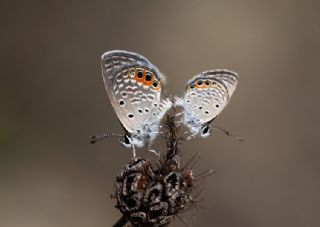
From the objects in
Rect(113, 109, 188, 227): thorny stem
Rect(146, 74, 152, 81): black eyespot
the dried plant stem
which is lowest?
the dried plant stem

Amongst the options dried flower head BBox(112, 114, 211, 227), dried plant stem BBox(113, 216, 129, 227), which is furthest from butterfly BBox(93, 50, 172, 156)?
dried plant stem BBox(113, 216, 129, 227)

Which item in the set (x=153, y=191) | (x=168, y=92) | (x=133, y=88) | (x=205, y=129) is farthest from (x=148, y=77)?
(x=168, y=92)

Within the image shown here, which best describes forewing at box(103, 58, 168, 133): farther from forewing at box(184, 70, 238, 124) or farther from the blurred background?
the blurred background

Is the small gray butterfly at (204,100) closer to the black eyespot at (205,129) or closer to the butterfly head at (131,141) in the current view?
the black eyespot at (205,129)

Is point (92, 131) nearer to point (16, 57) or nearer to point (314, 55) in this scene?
point (16, 57)

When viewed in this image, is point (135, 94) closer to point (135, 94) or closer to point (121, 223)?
point (135, 94)

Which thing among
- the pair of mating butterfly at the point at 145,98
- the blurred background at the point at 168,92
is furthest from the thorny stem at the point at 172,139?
the blurred background at the point at 168,92
